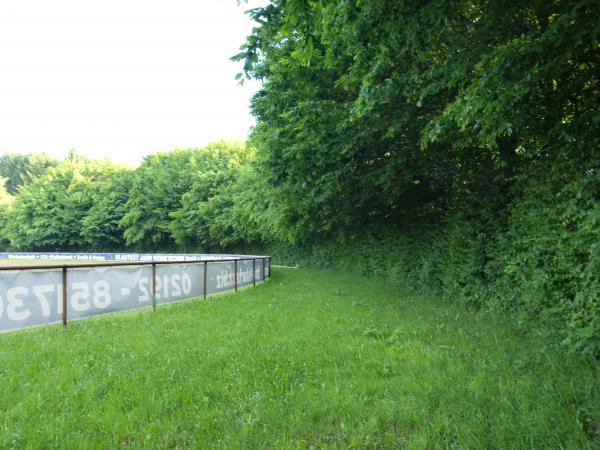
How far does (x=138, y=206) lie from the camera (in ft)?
139

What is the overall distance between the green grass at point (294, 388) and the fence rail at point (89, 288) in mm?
377

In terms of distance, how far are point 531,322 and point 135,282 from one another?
810 centimetres

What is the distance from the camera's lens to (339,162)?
11875mm

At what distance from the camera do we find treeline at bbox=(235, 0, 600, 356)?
479cm

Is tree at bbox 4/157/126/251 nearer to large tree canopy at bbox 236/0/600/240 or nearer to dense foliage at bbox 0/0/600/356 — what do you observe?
dense foliage at bbox 0/0/600/356

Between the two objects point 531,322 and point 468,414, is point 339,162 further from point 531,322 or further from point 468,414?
point 468,414

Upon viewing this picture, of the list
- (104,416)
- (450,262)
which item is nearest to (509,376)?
(104,416)

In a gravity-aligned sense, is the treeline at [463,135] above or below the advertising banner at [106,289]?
above

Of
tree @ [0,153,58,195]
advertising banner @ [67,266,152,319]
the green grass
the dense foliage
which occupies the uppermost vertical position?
tree @ [0,153,58,195]

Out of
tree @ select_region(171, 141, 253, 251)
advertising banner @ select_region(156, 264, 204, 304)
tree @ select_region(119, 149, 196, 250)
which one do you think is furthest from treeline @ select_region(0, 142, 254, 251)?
advertising banner @ select_region(156, 264, 204, 304)

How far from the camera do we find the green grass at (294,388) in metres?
3.26

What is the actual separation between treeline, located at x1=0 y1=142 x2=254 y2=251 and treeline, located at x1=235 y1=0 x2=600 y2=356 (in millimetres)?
20256

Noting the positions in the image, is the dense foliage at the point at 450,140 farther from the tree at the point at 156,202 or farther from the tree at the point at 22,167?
the tree at the point at 22,167

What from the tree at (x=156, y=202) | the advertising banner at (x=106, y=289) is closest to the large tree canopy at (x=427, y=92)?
the advertising banner at (x=106, y=289)
